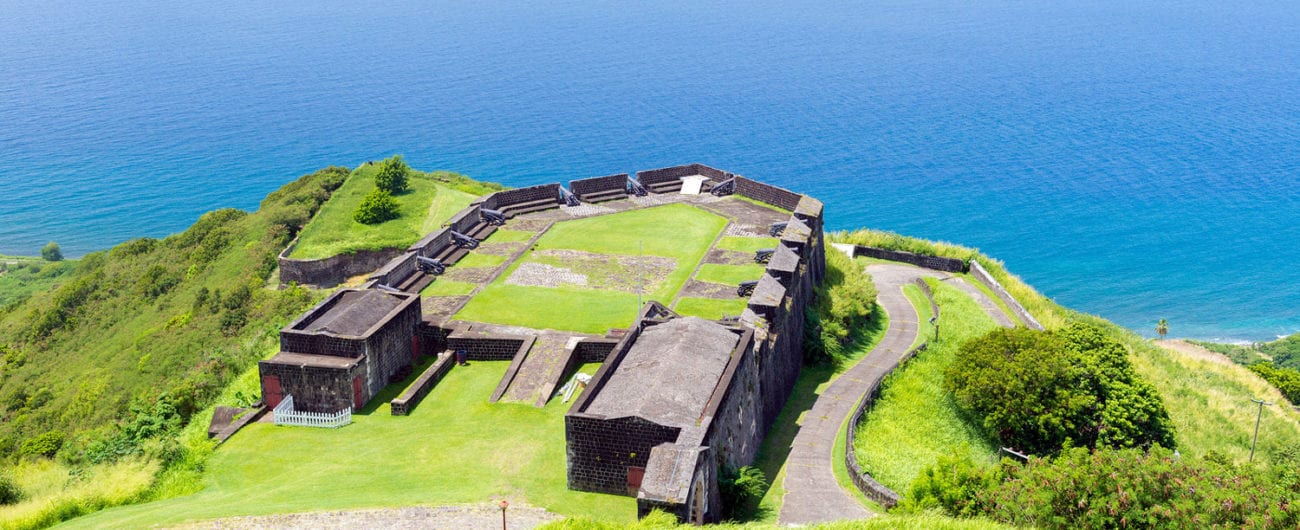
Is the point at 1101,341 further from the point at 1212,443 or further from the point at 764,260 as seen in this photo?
the point at 764,260

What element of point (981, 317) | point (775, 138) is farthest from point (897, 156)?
point (981, 317)

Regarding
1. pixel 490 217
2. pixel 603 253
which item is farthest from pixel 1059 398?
pixel 490 217

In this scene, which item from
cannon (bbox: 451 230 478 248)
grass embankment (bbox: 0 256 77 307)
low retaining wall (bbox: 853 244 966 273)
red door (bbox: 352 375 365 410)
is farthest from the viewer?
grass embankment (bbox: 0 256 77 307)

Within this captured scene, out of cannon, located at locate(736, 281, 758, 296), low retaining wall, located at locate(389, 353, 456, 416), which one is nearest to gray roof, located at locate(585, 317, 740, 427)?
low retaining wall, located at locate(389, 353, 456, 416)

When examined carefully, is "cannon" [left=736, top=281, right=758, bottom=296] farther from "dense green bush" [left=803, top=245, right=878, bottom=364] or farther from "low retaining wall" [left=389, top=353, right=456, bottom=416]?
"low retaining wall" [left=389, top=353, right=456, bottom=416]

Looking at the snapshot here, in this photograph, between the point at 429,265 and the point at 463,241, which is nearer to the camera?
the point at 429,265

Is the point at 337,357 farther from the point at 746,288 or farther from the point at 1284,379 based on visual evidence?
the point at 1284,379
